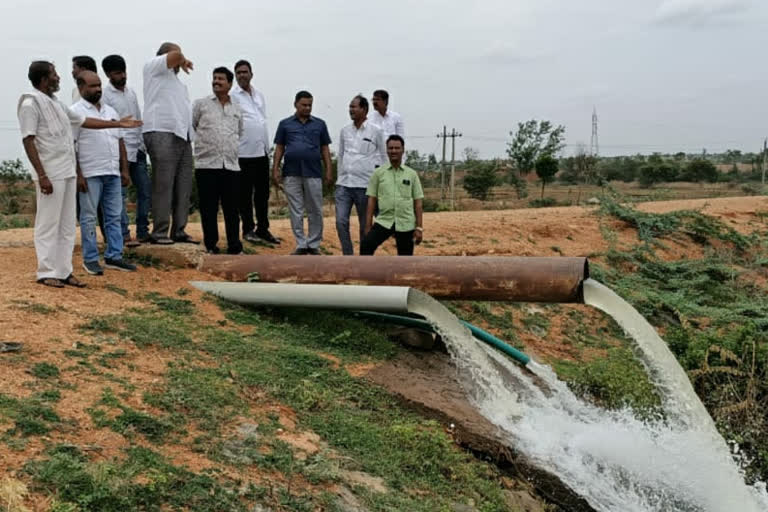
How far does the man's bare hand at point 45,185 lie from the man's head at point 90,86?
93 centimetres

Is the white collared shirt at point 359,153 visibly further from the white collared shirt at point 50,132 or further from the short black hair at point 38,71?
the short black hair at point 38,71

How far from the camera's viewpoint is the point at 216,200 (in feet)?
22.8

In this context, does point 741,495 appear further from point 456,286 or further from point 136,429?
point 136,429

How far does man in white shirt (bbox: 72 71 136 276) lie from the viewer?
5891 millimetres

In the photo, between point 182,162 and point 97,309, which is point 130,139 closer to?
point 182,162

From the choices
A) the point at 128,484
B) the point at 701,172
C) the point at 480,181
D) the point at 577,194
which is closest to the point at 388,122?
the point at 128,484

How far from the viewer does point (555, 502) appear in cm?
475

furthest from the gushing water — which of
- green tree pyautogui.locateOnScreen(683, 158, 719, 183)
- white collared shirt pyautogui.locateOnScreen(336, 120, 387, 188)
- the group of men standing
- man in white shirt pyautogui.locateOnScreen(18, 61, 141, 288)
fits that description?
green tree pyautogui.locateOnScreen(683, 158, 719, 183)

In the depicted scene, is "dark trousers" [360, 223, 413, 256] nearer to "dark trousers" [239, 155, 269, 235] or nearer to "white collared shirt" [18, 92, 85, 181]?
"dark trousers" [239, 155, 269, 235]

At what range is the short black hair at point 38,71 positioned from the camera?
17.1 ft

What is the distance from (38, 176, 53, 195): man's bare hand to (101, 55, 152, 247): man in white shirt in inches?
50.9

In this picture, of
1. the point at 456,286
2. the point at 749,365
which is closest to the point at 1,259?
the point at 456,286

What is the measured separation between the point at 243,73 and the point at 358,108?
1.27m

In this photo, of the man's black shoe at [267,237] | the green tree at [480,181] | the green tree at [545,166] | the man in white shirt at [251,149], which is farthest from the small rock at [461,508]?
the green tree at [545,166]
